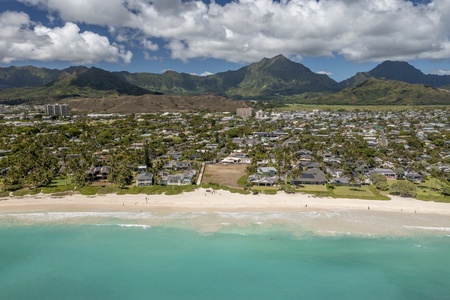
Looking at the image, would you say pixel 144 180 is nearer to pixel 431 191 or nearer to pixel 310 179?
pixel 310 179

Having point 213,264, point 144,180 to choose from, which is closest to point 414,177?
point 213,264

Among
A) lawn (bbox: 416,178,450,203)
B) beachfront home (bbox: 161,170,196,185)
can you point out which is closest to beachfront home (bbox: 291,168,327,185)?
lawn (bbox: 416,178,450,203)

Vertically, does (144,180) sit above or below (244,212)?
above

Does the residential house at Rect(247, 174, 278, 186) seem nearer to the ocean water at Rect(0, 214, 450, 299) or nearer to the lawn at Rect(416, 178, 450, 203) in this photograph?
the ocean water at Rect(0, 214, 450, 299)

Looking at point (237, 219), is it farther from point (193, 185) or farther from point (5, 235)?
point (5, 235)

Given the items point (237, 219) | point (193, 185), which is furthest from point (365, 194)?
point (193, 185)
